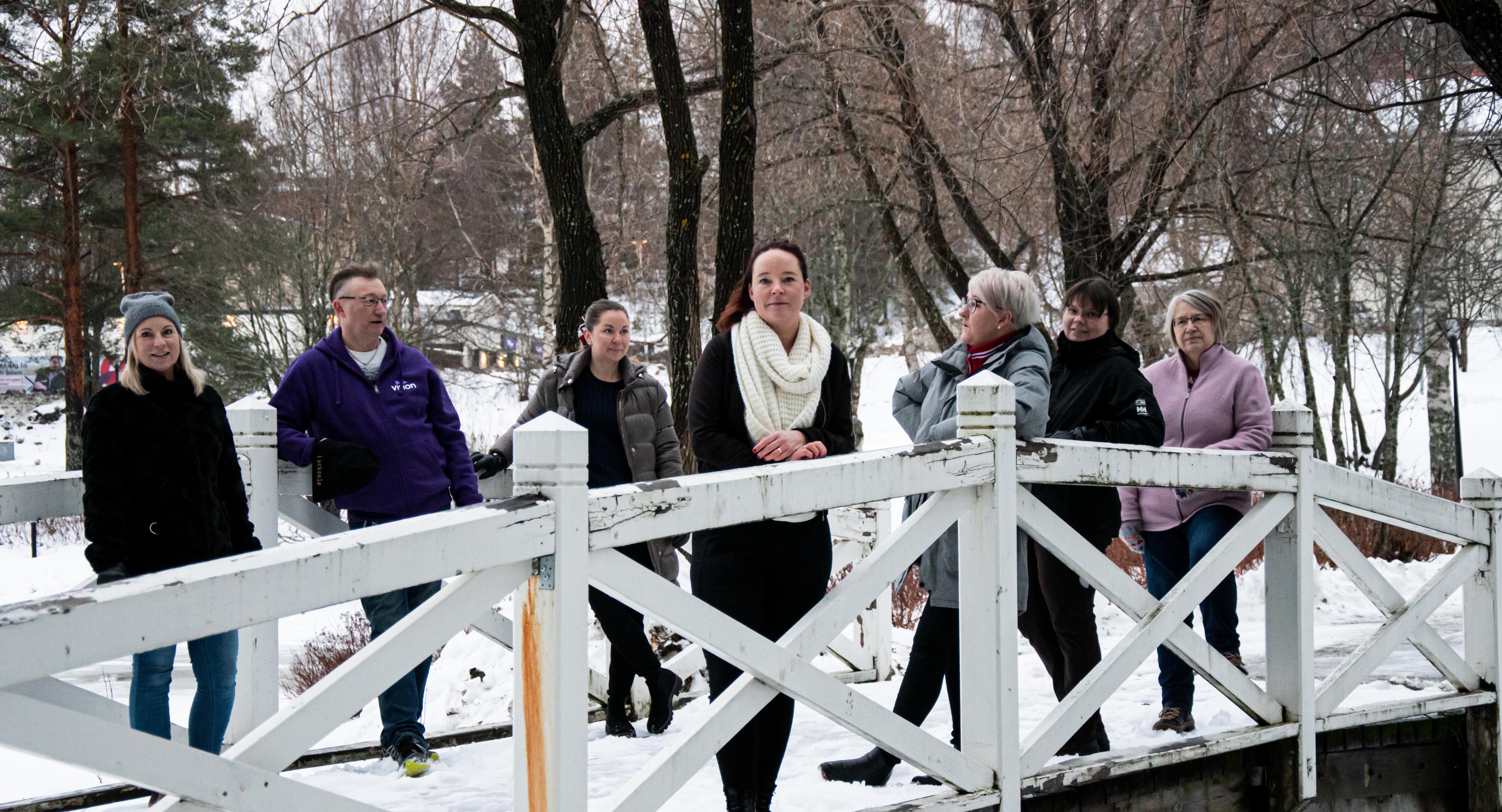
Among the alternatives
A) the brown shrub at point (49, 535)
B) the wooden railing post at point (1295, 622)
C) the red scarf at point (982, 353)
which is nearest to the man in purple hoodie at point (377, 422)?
the red scarf at point (982, 353)

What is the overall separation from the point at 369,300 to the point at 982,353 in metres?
1.95

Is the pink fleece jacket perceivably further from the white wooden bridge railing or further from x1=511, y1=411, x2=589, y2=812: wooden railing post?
x1=511, y1=411, x2=589, y2=812: wooden railing post

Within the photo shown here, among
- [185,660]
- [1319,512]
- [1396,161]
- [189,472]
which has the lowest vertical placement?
[185,660]

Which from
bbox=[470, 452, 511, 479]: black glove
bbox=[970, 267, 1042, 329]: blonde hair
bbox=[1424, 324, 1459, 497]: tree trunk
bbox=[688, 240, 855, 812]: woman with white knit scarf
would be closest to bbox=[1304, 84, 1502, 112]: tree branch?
bbox=[970, 267, 1042, 329]: blonde hair

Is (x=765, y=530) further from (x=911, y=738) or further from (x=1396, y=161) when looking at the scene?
(x=1396, y=161)

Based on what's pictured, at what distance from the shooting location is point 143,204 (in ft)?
62.6

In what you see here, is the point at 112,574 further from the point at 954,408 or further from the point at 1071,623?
the point at 1071,623

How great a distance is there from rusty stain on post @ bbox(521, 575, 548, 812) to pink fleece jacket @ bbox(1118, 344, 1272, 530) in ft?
8.33

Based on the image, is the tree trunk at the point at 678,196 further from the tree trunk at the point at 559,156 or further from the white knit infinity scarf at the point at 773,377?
the white knit infinity scarf at the point at 773,377

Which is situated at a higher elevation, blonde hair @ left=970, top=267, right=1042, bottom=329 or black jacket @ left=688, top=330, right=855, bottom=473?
blonde hair @ left=970, top=267, right=1042, bottom=329

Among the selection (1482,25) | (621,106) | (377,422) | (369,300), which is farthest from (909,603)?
(369,300)

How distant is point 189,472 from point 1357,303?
34.4ft

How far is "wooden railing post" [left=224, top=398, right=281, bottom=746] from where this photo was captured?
140 inches

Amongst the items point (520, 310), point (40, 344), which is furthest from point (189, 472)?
point (40, 344)
